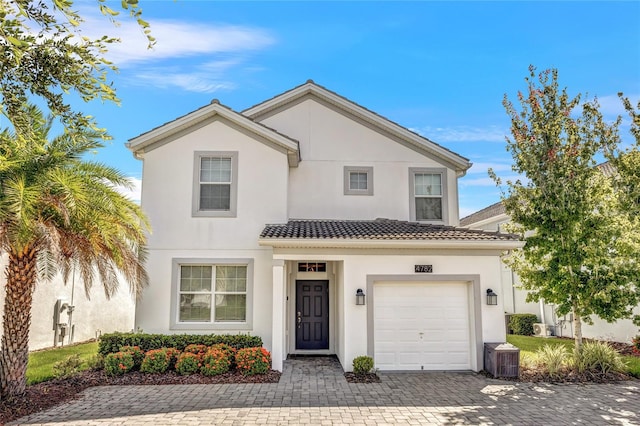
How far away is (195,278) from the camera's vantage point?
13.0 m

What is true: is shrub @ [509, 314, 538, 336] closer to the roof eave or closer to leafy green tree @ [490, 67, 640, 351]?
leafy green tree @ [490, 67, 640, 351]

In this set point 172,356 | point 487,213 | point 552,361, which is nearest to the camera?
point 552,361

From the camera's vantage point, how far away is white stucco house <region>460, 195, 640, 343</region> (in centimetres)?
1606

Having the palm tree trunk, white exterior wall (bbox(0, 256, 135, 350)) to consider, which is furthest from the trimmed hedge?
the palm tree trunk

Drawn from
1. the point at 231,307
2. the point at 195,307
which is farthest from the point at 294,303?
the point at 195,307

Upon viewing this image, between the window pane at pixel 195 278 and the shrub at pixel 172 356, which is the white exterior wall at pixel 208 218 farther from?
the shrub at pixel 172 356

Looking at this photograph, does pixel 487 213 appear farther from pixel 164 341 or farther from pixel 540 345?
pixel 164 341

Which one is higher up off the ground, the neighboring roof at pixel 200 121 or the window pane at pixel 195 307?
the neighboring roof at pixel 200 121

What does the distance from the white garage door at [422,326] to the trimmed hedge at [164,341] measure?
3.59m

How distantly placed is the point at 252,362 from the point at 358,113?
9.32 metres

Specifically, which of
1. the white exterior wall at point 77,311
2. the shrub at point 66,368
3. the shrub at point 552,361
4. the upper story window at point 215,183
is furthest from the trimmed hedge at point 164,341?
the shrub at point 552,361

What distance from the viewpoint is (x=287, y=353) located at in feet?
45.8

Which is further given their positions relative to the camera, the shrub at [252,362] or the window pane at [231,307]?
the window pane at [231,307]

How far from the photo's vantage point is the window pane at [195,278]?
1290 centimetres
